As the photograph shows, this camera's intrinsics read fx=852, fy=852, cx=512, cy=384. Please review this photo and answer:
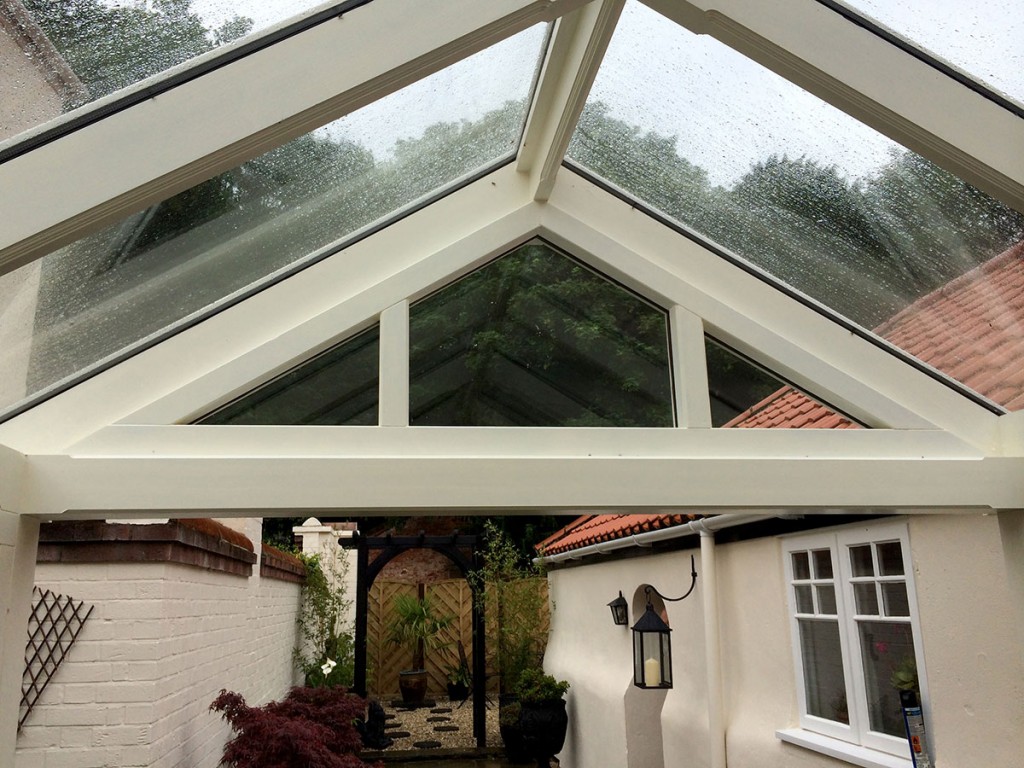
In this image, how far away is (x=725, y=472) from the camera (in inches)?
131

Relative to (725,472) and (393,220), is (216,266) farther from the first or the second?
(725,472)

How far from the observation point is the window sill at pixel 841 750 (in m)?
3.99

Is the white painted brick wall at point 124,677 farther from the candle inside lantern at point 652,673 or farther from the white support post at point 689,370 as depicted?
the candle inside lantern at point 652,673

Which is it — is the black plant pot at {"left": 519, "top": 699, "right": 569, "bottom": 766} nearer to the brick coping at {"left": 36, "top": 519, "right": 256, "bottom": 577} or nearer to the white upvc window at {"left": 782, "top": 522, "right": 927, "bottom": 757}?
the white upvc window at {"left": 782, "top": 522, "right": 927, "bottom": 757}

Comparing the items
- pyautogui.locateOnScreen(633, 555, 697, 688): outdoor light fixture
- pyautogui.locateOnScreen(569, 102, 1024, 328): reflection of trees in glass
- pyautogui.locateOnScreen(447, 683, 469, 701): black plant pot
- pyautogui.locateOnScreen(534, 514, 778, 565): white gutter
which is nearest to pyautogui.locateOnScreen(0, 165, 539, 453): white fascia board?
pyautogui.locateOnScreen(569, 102, 1024, 328): reflection of trees in glass

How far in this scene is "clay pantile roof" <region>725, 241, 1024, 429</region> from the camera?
302 centimetres

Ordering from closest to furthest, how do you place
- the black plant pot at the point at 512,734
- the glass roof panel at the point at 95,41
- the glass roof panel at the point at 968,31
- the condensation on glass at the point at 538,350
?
the glass roof panel at the point at 95,41 < the glass roof panel at the point at 968,31 < the condensation on glass at the point at 538,350 < the black plant pot at the point at 512,734

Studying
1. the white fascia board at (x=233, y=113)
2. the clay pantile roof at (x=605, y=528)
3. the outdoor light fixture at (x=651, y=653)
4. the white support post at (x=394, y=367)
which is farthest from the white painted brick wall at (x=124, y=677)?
the clay pantile roof at (x=605, y=528)

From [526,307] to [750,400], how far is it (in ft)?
3.45

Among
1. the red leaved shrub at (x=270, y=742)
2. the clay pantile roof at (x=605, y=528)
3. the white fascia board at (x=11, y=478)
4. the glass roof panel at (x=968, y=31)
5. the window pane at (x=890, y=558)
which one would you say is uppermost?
the glass roof panel at (x=968, y=31)

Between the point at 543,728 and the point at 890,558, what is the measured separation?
17.1ft

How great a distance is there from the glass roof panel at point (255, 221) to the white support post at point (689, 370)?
1.15 meters

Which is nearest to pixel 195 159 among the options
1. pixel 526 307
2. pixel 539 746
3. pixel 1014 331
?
pixel 526 307

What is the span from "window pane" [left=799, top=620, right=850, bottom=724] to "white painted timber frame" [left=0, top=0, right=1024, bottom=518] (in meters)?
1.69
